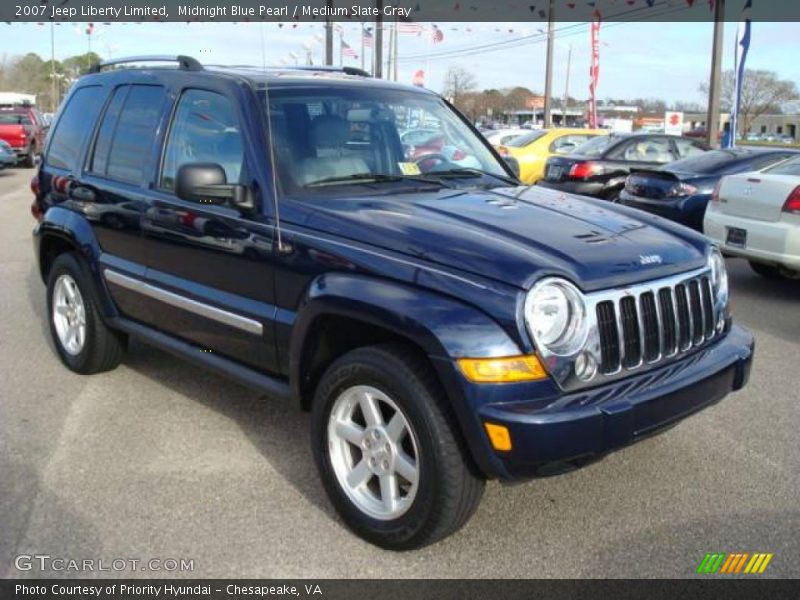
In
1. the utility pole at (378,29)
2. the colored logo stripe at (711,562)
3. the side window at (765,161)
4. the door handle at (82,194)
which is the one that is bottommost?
the colored logo stripe at (711,562)

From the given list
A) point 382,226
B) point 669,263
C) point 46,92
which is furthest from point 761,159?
point 46,92

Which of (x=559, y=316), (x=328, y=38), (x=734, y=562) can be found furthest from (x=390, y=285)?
(x=328, y=38)

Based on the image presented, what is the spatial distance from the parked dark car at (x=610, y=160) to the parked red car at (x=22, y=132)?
712 inches

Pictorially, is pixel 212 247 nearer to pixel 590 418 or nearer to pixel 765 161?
pixel 590 418

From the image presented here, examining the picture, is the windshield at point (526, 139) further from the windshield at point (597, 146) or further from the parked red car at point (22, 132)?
the parked red car at point (22, 132)

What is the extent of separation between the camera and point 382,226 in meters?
3.32

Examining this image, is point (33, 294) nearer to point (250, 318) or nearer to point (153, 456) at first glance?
point (153, 456)

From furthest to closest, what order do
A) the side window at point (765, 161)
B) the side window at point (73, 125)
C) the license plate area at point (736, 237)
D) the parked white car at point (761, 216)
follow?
the side window at point (765, 161) < the license plate area at point (736, 237) < the parked white car at point (761, 216) < the side window at point (73, 125)

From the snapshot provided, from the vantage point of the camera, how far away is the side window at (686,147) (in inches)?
528

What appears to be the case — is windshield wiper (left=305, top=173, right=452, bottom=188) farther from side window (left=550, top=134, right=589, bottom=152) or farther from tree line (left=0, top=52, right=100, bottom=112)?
tree line (left=0, top=52, right=100, bottom=112)

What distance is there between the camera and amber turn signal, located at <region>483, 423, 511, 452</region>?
9.18ft

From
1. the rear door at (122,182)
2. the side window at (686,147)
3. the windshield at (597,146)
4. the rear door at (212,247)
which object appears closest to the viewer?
the rear door at (212,247)

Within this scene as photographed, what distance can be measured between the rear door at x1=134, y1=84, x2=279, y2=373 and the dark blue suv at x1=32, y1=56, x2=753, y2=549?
0.01 meters

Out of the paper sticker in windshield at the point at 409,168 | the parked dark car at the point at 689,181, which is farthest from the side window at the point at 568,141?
the paper sticker in windshield at the point at 409,168
